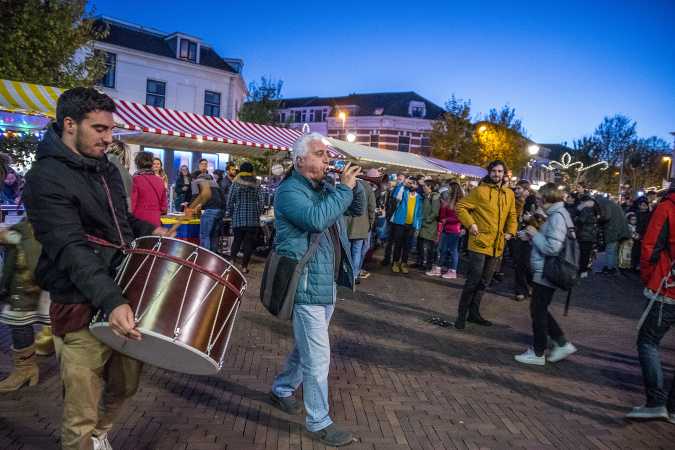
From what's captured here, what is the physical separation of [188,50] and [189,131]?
763 inches

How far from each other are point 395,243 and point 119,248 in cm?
871

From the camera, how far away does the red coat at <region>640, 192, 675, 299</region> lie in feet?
13.2

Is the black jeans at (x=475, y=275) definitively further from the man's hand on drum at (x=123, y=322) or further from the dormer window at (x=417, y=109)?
the dormer window at (x=417, y=109)

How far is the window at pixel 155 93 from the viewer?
86.9 ft

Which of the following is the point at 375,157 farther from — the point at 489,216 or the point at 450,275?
the point at 489,216

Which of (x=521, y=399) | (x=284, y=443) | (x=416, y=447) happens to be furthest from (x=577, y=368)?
(x=284, y=443)

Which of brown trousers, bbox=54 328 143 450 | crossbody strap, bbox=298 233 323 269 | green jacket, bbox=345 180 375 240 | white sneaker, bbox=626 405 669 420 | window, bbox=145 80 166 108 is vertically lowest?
white sneaker, bbox=626 405 669 420

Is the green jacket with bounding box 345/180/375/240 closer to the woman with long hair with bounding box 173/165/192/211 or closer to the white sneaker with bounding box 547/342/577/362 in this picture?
the white sneaker with bounding box 547/342/577/362

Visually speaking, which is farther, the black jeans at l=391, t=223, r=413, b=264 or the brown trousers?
the black jeans at l=391, t=223, r=413, b=264

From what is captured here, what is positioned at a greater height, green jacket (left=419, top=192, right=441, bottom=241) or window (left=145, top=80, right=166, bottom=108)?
window (left=145, top=80, right=166, bottom=108)

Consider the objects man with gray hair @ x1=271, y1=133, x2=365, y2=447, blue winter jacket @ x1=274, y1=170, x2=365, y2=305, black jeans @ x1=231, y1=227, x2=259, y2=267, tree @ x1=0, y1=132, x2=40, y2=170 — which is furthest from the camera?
tree @ x1=0, y1=132, x2=40, y2=170

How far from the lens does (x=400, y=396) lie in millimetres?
4254

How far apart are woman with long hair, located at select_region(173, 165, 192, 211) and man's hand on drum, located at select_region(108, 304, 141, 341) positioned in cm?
993

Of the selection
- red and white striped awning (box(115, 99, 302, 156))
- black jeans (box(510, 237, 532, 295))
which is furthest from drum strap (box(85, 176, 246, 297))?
red and white striped awning (box(115, 99, 302, 156))
